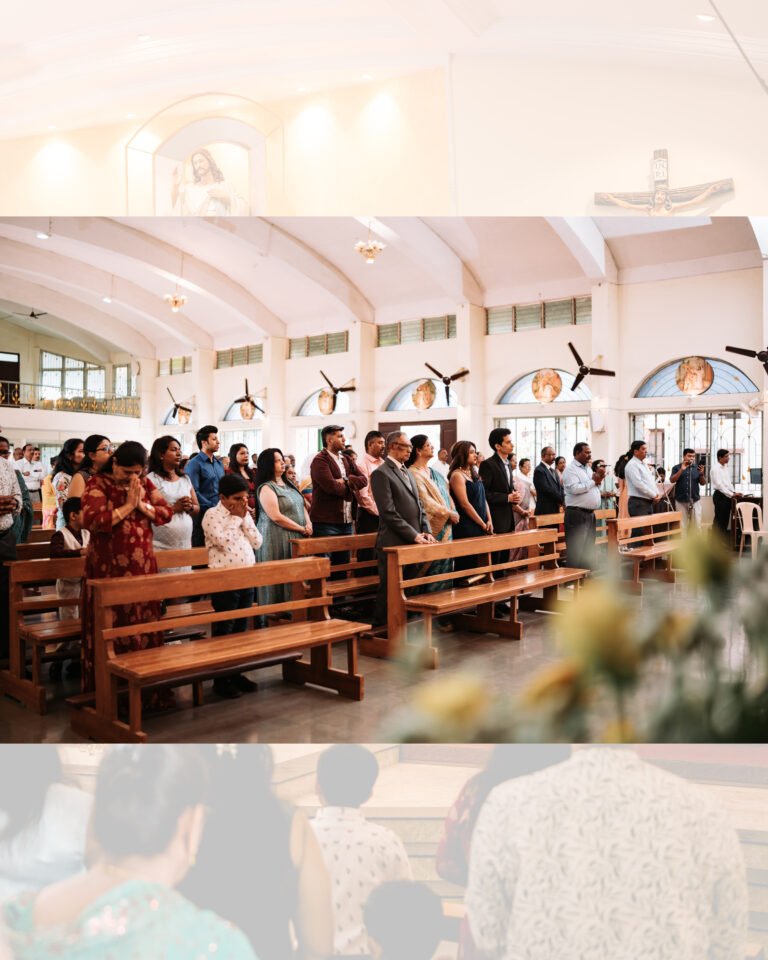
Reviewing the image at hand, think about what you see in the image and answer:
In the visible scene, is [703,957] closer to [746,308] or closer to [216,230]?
[746,308]

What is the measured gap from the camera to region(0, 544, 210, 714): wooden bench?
294 cm

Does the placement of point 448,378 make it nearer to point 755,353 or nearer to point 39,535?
point 755,353

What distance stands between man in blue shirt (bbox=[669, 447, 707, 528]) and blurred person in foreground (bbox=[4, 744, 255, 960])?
1934mm

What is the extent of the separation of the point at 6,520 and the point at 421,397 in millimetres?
1897

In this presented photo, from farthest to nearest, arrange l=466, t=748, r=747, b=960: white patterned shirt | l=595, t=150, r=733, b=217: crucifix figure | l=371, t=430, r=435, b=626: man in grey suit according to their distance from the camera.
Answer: l=595, t=150, r=733, b=217: crucifix figure
l=371, t=430, r=435, b=626: man in grey suit
l=466, t=748, r=747, b=960: white patterned shirt

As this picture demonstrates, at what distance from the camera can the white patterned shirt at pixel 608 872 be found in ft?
6.75

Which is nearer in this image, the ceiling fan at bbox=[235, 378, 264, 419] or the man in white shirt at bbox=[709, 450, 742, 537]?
the man in white shirt at bbox=[709, 450, 742, 537]

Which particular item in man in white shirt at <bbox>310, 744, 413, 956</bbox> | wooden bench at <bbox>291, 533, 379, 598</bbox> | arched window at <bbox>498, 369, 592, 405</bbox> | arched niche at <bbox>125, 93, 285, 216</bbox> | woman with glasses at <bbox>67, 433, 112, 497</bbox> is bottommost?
man in white shirt at <bbox>310, 744, 413, 956</bbox>

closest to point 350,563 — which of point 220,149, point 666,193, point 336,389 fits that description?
point 336,389

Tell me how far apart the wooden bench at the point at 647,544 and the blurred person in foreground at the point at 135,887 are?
1.69 m

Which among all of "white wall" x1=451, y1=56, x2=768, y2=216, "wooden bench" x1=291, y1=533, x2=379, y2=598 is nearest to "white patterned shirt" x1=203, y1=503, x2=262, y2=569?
"wooden bench" x1=291, y1=533, x2=379, y2=598

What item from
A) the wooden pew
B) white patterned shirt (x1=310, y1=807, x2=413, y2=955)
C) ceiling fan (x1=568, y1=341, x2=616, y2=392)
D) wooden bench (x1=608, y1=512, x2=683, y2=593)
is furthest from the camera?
the wooden pew

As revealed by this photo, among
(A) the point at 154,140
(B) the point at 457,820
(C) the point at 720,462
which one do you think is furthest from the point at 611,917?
(A) the point at 154,140

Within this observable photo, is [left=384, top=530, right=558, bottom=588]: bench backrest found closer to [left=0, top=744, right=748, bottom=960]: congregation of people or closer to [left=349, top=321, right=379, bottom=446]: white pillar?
[left=349, top=321, right=379, bottom=446]: white pillar
